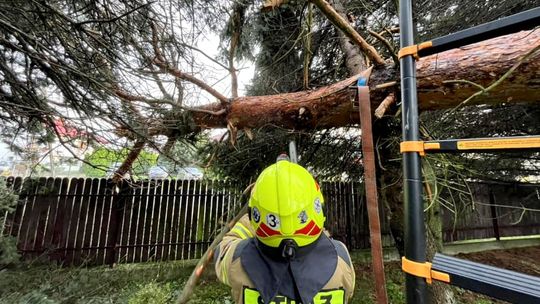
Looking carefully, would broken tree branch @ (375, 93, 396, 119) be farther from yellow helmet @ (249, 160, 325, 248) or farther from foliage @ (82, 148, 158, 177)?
foliage @ (82, 148, 158, 177)

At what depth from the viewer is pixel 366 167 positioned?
127 centimetres

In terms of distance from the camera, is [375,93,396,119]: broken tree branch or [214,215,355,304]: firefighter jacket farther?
[375,93,396,119]: broken tree branch

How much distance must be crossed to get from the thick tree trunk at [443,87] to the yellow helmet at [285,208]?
1.07 meters

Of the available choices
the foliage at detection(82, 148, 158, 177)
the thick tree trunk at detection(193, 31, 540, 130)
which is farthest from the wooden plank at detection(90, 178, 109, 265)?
the thick tree trunk at detection(193, 31, 540, 130)

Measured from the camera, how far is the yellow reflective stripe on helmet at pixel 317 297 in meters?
1.26

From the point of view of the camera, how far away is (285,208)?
1196 millimetres

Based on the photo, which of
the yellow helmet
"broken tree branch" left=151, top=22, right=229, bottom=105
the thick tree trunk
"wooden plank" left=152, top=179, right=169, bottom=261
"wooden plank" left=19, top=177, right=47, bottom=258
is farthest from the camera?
"wooden plank" left=152, top=179, right=169, bottom=261

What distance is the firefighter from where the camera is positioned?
1.22 meters

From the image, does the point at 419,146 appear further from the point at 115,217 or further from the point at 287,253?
the point at 115,217

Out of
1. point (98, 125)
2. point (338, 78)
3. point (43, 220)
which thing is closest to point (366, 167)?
point (98, 125)

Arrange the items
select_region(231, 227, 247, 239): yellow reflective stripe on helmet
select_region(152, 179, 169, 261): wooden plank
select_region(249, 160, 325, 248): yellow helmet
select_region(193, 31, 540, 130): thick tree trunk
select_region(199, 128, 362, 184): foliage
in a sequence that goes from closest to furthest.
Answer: select_region(249, 160, 325, 248): yellow helmet < select_region(193, 31, 540, 130): thick tree trunk < select_region(231, 227, 247, 239): yellow reflective stripe on helmet < select_region(199, 128, 362, 184): foliage < select_region(152, 179, 169, 261): wooden plank

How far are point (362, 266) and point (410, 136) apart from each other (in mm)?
5746

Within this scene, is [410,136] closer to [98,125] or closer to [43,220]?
[98,125]

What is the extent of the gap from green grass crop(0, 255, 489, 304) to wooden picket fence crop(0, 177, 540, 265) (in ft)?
1.34
